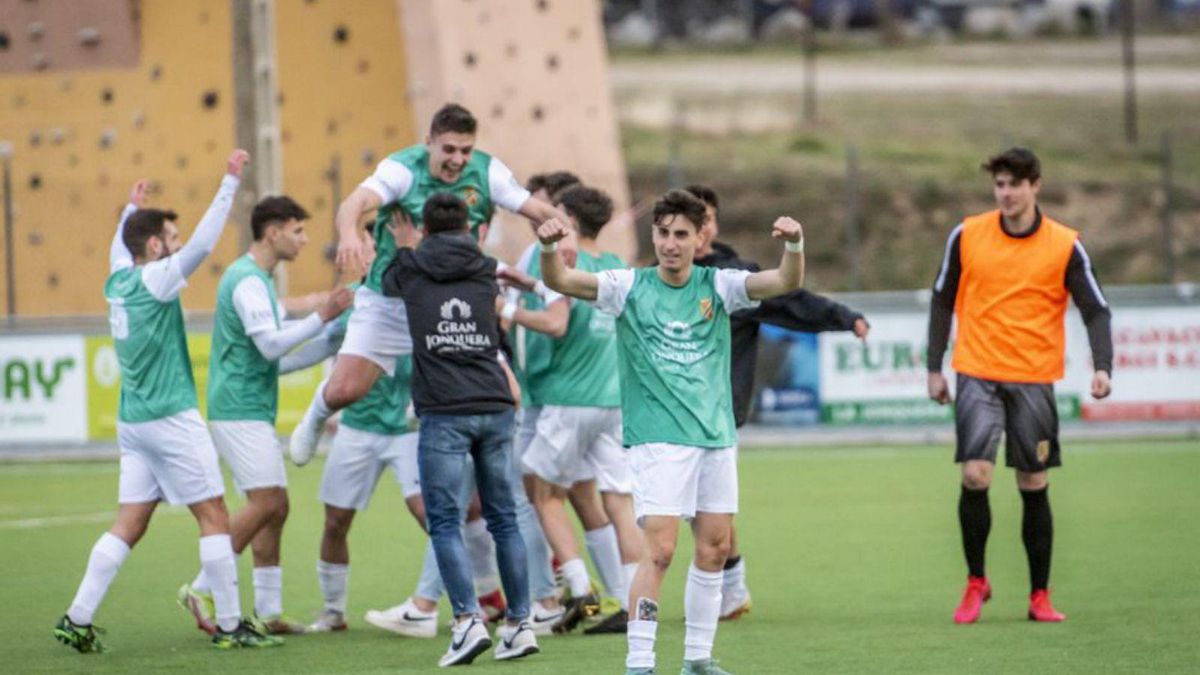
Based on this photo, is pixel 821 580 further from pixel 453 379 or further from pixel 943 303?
pixel 453 379

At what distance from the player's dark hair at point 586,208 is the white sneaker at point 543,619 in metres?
1.85

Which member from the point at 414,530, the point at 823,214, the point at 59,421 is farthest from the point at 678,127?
the point at 414,530

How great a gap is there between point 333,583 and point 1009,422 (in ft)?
11.1

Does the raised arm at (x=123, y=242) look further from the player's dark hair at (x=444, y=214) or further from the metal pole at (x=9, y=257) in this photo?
the metal pole at (x=9, y=257)

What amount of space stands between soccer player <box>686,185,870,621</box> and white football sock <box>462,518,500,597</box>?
1.18 meters

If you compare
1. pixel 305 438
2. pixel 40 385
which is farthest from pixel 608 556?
pixel 40 385

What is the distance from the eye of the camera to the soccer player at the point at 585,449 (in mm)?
10500

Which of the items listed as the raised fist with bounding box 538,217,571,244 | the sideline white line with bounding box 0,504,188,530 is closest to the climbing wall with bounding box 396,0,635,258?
the sideline white line with bounding box 0,504,188,530

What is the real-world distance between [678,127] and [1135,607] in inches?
1502

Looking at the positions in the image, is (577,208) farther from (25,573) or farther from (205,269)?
(205,269)

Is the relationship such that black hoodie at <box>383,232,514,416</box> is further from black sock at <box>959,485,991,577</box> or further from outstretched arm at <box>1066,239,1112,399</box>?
outstretched arm at <box>1066,239,1112,399</box>

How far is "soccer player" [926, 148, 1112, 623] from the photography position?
Result: 1027 cm

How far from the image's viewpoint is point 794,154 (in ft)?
142

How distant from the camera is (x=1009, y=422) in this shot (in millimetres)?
10328
